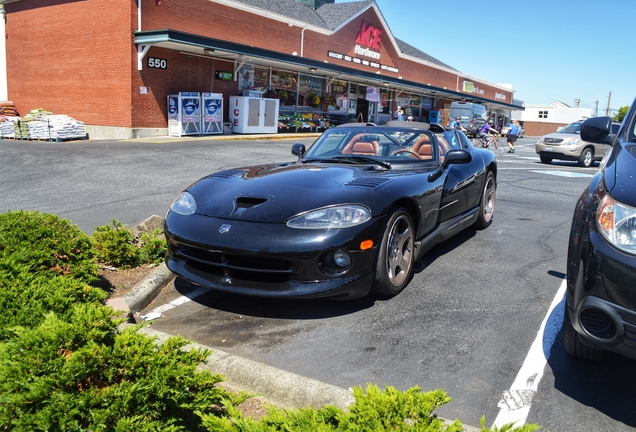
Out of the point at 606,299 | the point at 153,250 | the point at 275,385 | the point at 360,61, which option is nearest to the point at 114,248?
the point at 153,250

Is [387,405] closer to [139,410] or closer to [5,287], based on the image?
[139,410]

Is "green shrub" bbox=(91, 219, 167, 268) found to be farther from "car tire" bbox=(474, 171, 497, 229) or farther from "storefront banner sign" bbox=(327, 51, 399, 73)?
"storefront banner sign" bbox=(327, 51, 399, 73)

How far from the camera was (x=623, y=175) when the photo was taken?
2.83 meters

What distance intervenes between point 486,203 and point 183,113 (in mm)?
16697

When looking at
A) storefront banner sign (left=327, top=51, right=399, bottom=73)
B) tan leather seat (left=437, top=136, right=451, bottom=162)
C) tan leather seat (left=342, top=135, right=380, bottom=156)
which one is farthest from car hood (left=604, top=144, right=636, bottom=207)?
storefront banner sign (left=327, top=51, right=399, bottom=73)

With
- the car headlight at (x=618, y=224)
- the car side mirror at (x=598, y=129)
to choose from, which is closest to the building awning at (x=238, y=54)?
the car side mirror at (x=598, y=129)

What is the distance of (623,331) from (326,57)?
30.7 metres

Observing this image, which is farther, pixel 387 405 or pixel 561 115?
pixel 561 115

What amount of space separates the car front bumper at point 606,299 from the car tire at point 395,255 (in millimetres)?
1529

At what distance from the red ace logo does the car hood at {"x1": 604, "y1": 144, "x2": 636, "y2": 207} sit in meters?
32.8

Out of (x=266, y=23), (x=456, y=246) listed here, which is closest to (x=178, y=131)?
(x=266, y=23)

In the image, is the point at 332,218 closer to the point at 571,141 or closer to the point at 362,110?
the point at 571,141

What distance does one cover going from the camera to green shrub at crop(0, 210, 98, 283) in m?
3.75

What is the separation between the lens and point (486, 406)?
111 inches
